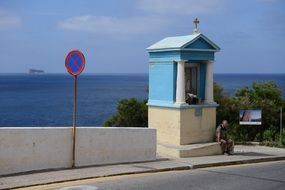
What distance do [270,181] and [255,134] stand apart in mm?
16214

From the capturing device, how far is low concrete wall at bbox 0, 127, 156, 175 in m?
12.7

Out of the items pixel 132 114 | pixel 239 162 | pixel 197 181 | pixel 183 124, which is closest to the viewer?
pixel 197 181

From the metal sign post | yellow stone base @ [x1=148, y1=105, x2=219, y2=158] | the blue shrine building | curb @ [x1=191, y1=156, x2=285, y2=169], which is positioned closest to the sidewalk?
curb @ [x1=191, y1=156, x2=285, y2=169]

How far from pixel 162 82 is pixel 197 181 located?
620cm

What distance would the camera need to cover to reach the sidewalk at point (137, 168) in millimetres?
11898

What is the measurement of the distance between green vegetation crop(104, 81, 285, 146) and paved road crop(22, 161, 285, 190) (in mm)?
11912

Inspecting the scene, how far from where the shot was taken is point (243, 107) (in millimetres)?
30812

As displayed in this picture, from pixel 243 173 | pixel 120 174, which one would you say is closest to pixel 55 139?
pixel 120 174

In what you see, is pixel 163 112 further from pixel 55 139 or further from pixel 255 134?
pixel 255 134

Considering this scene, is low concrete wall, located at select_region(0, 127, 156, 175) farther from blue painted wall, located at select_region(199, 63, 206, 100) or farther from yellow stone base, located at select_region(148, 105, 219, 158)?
blue painted wall, located at select_region(199, 63, 206, 100)

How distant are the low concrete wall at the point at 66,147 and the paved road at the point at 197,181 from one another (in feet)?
5.12

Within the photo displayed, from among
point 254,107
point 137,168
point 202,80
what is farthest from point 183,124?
point 254,107

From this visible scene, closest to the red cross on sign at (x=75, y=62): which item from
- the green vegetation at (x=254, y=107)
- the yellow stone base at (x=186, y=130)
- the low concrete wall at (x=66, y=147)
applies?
the low concrete wall at (x=66, y=147)

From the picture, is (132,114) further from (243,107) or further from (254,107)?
(254,107)
